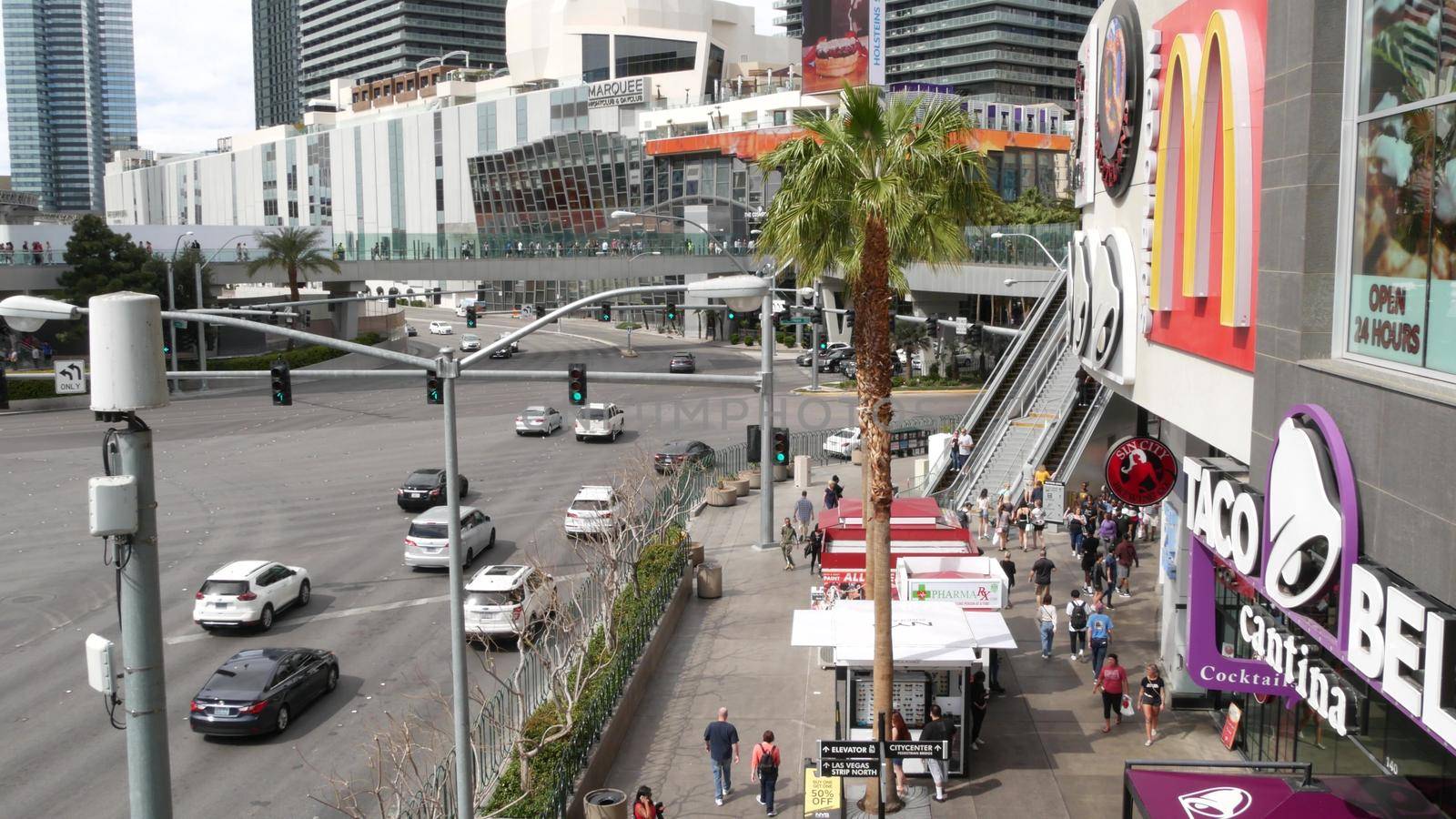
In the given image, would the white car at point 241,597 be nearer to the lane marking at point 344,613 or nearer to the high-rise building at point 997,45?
the lane marking at point 344,613

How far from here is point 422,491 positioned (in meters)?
38.0

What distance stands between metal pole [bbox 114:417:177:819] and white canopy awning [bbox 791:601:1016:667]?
12536mm

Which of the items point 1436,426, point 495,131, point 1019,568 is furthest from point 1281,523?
point 495,131

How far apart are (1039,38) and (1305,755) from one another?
17279 cm

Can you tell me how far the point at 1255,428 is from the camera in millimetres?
12883

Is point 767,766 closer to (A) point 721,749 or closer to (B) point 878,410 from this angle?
(A) point 721,749

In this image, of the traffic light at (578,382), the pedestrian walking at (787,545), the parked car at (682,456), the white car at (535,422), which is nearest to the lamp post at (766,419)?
the pedestrian walking at (787,545)

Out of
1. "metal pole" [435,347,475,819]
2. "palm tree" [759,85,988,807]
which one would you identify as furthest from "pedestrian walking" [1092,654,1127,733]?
"metal pole" [435,347,475,819]

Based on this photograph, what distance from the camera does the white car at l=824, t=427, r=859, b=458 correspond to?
50.5 m

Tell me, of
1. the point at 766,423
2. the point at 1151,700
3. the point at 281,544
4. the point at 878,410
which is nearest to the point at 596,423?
the point at 281,544

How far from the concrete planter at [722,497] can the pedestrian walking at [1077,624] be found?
18092 mm

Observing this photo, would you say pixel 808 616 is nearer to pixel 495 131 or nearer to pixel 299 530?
pixel 299 530

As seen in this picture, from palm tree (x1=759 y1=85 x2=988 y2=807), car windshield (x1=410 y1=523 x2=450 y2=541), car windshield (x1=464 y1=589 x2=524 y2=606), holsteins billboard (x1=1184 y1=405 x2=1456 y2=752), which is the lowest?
car windshield (x1=464 y1=589 x2=524 y2=606)

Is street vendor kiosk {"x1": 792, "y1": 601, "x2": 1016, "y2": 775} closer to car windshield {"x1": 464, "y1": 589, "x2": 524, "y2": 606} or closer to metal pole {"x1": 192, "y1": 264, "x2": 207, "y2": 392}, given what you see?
car windshield {"x1": 464, "y1": 589, "x2": 524, "y2": 606}
